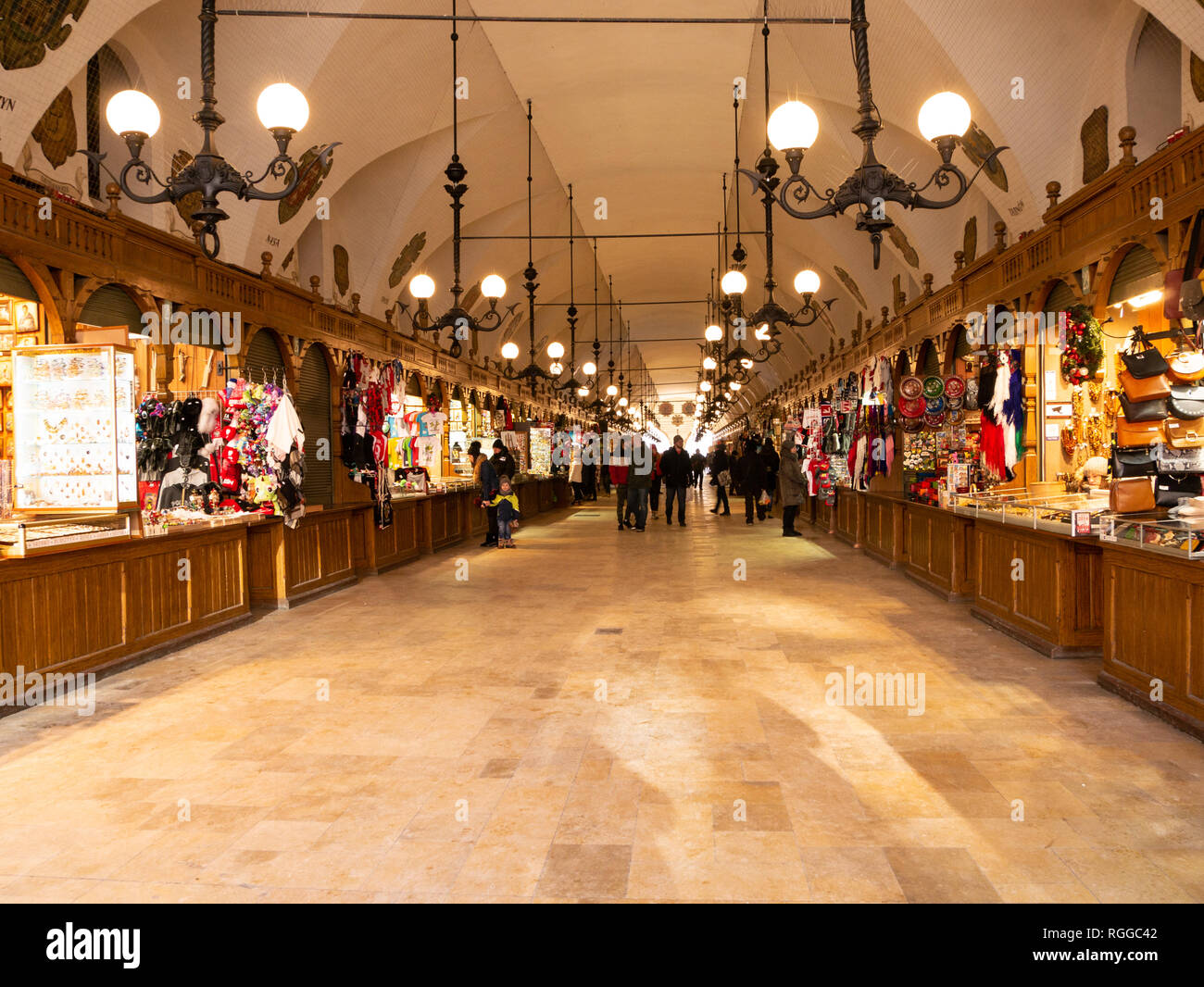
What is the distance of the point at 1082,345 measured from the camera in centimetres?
639

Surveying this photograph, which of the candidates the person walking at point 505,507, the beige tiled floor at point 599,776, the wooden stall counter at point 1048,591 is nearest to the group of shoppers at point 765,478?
the person walking at point 505,507

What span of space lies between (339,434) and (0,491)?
4.73 m

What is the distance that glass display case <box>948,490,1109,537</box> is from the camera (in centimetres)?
519

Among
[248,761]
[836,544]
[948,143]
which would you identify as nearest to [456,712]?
[248,761]

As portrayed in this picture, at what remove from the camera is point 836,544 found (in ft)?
40.9

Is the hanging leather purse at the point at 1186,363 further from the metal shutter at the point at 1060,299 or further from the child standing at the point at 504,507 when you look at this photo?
the child standing at the point at 504,507

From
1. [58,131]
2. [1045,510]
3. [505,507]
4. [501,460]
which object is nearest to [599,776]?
[1045,510]

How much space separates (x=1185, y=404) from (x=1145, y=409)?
427 millimetres

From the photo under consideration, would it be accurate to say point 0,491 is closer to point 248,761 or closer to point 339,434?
point 248,761

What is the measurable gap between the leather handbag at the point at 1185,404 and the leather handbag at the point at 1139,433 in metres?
0.46

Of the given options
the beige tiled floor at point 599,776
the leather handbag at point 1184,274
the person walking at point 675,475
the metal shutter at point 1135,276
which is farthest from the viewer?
the person walking at point 675,475

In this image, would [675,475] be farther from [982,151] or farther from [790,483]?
[982,151]

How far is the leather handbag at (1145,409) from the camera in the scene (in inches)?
216

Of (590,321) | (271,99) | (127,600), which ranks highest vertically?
(590,321)
